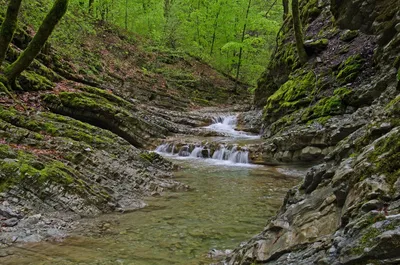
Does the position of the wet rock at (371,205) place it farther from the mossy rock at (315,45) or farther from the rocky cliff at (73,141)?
the mossy rock at (315,45)

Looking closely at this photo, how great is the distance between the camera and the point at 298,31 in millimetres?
15008

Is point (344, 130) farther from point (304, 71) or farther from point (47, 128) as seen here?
point (47, 128)

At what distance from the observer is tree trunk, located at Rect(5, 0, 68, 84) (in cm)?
980

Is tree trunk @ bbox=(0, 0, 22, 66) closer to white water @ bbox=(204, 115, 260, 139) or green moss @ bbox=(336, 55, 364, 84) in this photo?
green moss @ bbox=(336, 55, 364, 84)

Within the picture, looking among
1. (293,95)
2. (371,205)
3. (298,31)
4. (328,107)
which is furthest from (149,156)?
(298,31)

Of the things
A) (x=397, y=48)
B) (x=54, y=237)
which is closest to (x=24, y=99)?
(x=54, y=237)

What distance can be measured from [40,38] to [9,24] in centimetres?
105

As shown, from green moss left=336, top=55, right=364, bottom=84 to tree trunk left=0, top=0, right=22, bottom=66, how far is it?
10.9 metres

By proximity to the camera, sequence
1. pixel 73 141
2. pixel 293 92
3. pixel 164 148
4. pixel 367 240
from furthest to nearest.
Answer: pixel 164 148 < pixel 293 92 < pixel 73 141 < pixel 367 240

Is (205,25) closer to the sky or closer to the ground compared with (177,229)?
closer to the sky

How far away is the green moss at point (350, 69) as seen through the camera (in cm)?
1189

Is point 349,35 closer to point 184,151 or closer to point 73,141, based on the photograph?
point 184,151

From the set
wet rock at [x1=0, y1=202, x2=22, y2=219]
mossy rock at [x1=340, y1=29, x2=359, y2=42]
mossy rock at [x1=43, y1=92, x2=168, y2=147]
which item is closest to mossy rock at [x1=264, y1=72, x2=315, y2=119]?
mossy rock at [x1=340, y1=29, x2=359, y2=42]

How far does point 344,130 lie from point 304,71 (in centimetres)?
597
